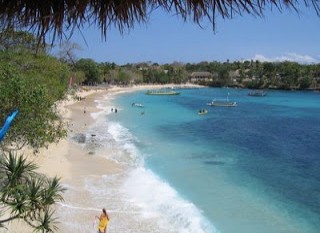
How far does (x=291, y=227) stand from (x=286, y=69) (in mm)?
129997

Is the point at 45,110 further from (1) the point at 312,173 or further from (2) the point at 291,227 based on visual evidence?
(1) the point at 312,173

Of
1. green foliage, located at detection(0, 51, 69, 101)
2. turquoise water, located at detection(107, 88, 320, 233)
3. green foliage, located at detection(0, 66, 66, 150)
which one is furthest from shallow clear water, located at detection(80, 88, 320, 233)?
green foliage, located at detection(0, 51, 69, 101)

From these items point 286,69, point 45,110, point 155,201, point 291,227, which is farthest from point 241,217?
point 286,69

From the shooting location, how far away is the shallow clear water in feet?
56.3

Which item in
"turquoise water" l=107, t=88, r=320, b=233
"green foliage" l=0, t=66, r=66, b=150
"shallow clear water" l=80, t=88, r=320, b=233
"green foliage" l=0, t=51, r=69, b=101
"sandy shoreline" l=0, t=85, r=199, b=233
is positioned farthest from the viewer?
"green foliage" l=0, t=51, r=69, b=101

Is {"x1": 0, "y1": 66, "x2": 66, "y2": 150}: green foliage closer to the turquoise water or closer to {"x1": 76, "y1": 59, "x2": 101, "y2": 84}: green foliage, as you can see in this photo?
the turquoise water

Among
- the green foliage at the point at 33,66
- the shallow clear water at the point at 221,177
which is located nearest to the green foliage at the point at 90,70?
the shallow clear water at the point at 221,177

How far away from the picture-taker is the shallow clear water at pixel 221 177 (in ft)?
56.3

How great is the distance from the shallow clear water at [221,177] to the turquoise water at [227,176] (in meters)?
0.04

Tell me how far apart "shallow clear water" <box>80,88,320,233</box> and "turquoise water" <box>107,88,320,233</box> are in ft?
0.12

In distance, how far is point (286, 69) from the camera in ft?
462

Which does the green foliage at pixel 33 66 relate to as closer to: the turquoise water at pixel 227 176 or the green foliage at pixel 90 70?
the turquoise water at pixel 227 176

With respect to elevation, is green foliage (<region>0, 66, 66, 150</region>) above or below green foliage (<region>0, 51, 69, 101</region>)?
below

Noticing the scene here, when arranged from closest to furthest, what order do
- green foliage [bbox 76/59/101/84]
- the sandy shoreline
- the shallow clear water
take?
the sandy shoreline, the shallow clear water, green foliage [bbox 76/59/101/84]
